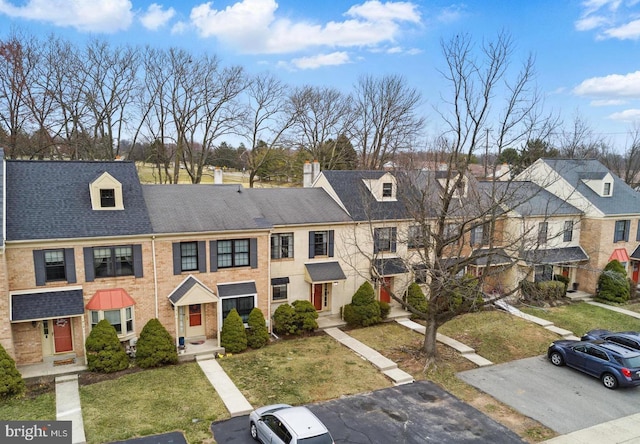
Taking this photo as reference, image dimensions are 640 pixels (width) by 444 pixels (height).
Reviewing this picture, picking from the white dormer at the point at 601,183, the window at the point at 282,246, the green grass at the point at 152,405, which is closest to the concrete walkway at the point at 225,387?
the green grass at the point at 152,405

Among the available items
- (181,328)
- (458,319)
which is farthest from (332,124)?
(181,328)

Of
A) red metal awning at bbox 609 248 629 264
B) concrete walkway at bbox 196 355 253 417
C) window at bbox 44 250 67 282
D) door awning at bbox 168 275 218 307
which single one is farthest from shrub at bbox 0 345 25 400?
red metal awning at bbox 609 248 629 264

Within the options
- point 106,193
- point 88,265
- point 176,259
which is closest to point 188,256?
point 176,259

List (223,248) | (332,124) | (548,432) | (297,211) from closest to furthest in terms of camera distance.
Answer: (548,432), (223,248), (297,211), (332,124)

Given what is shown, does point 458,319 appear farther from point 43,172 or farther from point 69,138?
point 69,138

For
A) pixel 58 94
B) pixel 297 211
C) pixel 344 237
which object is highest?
pixel 58 94

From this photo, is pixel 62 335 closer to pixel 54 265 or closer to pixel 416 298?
pixel 54 265

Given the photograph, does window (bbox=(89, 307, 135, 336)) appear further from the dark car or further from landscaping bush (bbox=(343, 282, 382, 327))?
the dark car
